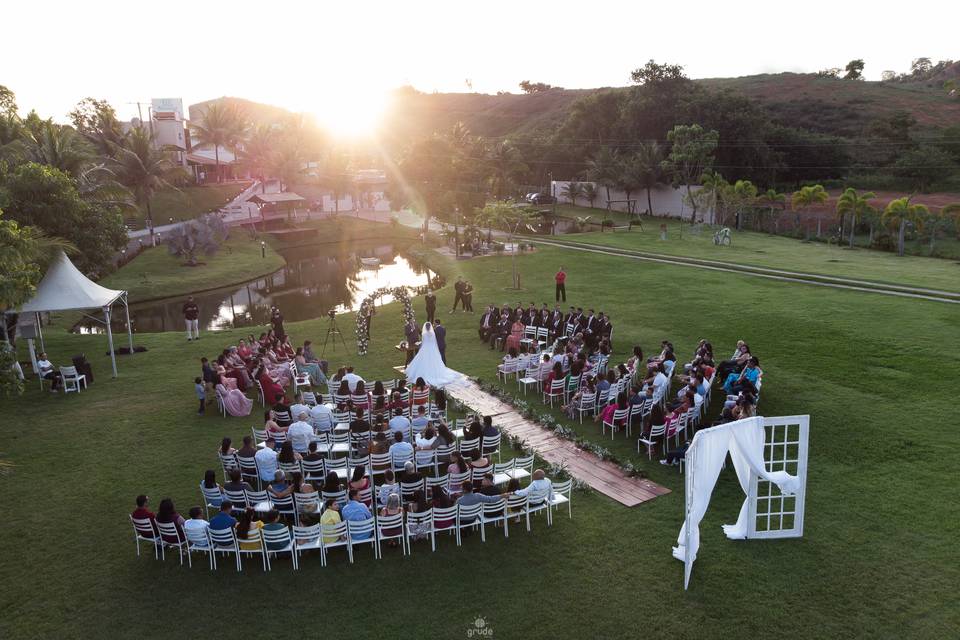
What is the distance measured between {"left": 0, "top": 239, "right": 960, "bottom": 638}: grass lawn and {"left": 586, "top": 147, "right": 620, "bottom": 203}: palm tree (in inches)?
1844

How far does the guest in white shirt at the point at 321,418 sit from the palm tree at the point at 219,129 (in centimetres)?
7111

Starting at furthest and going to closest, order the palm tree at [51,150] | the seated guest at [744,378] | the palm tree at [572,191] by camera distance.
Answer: the palm tree at [572,191] → the palm tree at [51,150] → the seated guest at [744,378]

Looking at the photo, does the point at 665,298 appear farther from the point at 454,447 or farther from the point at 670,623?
the point at 670,623

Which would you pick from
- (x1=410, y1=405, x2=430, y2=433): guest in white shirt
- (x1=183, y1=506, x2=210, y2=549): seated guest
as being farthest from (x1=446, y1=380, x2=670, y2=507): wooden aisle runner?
(x1=183, y1=506, x2=210, y2=549): seated guest

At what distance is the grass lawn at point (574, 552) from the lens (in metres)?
8.98

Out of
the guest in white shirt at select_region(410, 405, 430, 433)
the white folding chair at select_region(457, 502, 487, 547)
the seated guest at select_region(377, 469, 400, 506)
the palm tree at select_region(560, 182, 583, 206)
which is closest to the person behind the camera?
the white folding chair at select_region(457, 502, 487, 547)

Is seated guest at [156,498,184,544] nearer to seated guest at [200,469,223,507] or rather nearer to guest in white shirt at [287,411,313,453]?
seated guest at [200,469,223,507]

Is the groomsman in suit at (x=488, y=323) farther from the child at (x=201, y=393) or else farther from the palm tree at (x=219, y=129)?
the palm tree at (x=219, y=129)

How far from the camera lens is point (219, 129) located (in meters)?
79.5

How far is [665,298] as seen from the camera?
27391 millimetres

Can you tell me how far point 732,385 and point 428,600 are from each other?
9664mm

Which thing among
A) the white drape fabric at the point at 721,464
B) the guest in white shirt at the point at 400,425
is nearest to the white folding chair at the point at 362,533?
the guest in white shirt at the point at 400,425

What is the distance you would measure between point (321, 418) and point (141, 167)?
46991mm

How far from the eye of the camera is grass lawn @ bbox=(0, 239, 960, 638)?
898 centimetres
